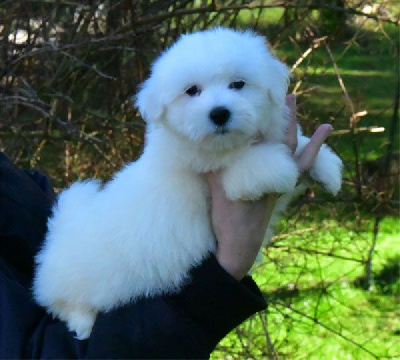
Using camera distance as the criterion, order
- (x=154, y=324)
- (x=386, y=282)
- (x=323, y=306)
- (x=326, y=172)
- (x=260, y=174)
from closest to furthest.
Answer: (x=154, y=324)
(x=260, y=174)
(x=326, y=172)
(x=323, y=306)
(x=386, y=282)

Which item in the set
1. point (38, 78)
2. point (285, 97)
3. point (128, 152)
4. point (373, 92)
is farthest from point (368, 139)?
point (285, 97)

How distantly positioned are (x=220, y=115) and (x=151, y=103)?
0.95 ft

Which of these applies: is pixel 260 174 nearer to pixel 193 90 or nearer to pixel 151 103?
pixel 193 90

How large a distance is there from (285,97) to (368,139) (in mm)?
5634

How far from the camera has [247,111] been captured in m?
2.27

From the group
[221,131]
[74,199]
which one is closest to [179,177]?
[221,131]

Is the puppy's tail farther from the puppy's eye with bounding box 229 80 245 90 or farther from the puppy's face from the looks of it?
the puppy's eye with bounding box 229 80 245 90

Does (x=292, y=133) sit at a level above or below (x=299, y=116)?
above

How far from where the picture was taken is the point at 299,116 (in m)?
5.30

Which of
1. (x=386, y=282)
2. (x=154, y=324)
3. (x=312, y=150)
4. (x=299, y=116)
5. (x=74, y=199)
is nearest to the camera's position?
(x=154, y=324)

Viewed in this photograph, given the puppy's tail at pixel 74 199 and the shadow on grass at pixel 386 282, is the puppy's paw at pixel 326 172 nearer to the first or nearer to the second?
the puppy's tail at pixel 74 199

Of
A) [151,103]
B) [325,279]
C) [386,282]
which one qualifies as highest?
[151,103]

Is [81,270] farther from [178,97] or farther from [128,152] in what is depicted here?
[128,152]

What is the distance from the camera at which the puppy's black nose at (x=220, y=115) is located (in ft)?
7.29
